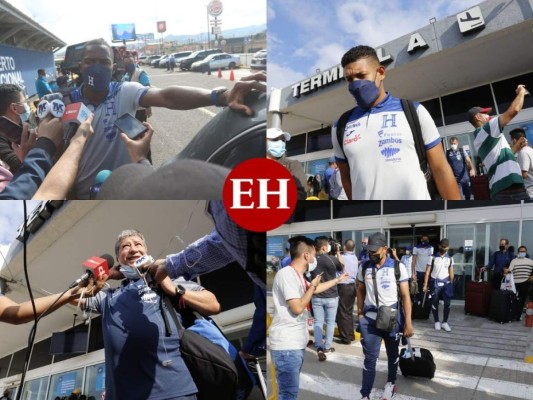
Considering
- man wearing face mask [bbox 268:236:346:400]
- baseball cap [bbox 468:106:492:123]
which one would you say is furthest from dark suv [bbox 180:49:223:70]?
baseball cap [bbox 468:106:492:123]

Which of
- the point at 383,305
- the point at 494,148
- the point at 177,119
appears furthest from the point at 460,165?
the point at 177,119

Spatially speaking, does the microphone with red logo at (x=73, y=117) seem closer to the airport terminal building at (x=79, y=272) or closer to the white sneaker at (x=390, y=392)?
the airport terminal building at (x=79, y=272)

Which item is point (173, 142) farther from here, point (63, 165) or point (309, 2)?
point (309, 2)

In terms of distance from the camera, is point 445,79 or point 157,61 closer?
point 445,79

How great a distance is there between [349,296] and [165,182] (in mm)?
1215

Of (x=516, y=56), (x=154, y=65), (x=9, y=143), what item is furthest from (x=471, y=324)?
(x=9, y=143)

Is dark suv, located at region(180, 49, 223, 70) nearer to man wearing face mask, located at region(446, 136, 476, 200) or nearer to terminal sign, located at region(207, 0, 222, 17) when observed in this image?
terminal sign, located at region(207, 0, 222, 17)

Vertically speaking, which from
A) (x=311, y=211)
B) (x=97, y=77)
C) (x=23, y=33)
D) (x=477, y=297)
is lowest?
(x=477, y=297)

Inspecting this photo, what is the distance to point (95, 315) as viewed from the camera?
2.73 metres

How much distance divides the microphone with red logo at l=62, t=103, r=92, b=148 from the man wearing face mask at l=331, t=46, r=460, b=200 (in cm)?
140

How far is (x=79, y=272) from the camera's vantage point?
275 centimetres

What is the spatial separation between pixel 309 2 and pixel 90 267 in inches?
71.7

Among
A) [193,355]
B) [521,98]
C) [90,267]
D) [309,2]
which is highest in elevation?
[309,2]

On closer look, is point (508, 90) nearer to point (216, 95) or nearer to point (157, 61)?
point (216, 95)
